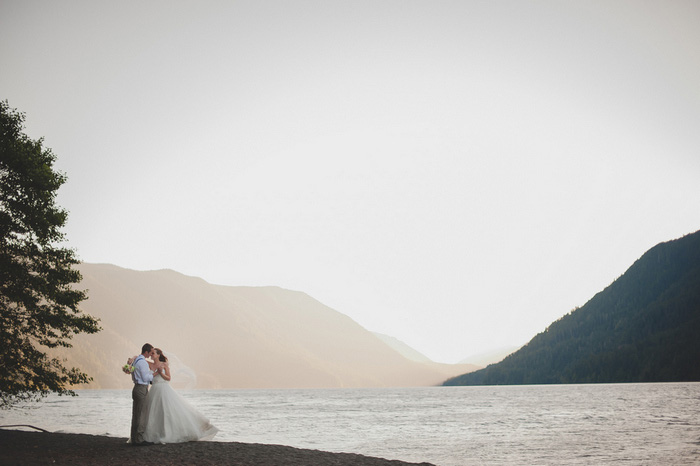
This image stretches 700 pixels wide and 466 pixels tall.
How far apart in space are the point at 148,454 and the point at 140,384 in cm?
303

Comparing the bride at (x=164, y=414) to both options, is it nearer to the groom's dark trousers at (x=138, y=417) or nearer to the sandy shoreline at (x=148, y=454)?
the groom's dark trousers at (x=138, y=417)

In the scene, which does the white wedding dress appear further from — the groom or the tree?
the tree

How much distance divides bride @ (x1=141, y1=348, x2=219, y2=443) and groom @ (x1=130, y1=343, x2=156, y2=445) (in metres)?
0.19

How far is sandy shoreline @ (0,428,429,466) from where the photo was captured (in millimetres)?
17672

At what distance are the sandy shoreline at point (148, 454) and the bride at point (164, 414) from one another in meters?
0.62

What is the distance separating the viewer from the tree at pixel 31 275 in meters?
23.6

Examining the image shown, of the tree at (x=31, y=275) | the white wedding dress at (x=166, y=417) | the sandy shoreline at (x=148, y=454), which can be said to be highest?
the tree at (x=31, y=275)

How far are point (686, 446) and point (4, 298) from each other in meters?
41.7

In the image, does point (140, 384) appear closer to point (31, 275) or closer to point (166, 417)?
point (166, 417)

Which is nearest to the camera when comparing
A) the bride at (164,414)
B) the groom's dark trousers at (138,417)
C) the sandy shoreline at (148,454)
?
the sandy shoreline at (148,454)

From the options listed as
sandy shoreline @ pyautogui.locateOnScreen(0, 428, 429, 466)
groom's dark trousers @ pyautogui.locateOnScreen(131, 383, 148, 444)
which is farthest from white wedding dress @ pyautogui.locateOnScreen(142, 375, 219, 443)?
sandy shoreline @ pyautogui.locateOnScreen(0, 428, 429, 466)

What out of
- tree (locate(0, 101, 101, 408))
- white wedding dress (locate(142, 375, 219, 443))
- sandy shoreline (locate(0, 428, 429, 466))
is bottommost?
sandy shoreline (locate(0, 428, 429, 466))

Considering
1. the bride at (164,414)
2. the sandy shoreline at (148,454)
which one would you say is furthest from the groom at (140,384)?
the sandy shoreline at (148,454)

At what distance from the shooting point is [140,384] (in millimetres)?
21031
